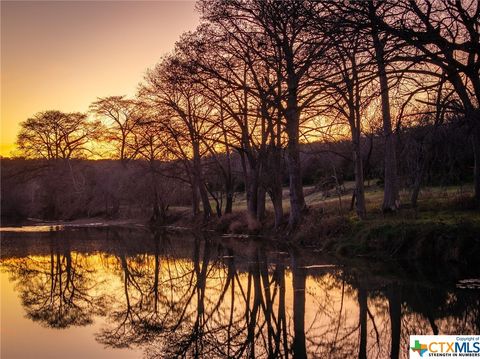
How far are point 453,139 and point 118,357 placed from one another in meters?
10.3

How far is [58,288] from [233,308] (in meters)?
5.75

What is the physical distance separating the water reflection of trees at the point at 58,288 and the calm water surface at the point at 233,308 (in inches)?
1.5

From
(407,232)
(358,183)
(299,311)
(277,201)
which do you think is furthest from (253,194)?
(299,311)

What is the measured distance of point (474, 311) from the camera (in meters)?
9.16

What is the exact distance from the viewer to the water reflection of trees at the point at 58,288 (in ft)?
35.2

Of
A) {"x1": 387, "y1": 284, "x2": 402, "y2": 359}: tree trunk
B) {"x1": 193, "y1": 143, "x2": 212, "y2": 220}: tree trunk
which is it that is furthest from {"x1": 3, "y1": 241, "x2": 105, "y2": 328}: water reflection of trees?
{"x1": 193, "y1": 143, "x2": 212, "y2": 220}: tree trunk

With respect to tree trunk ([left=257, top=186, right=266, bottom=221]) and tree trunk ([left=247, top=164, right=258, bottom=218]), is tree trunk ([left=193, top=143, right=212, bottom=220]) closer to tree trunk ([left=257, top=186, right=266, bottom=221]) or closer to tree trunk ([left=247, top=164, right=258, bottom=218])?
tree trunk ([left=247, top=164, right=258, bottom=218])

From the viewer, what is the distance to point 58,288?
46.7ft

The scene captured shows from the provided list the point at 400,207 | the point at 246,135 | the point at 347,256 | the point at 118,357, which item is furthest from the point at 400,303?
the point at 246,135

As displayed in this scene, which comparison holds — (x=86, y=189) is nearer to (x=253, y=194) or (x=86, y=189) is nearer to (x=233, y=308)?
(x=253, y=194)

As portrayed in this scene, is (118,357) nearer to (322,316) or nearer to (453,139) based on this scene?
(322,316)

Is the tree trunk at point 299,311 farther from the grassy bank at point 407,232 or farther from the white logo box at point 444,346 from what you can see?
the grassy bank at point 407,232

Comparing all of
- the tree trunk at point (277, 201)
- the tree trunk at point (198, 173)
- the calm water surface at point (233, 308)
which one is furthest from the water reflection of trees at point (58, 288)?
the tree trunk at point (198, 173)

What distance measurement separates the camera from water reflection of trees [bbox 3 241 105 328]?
1073cm
